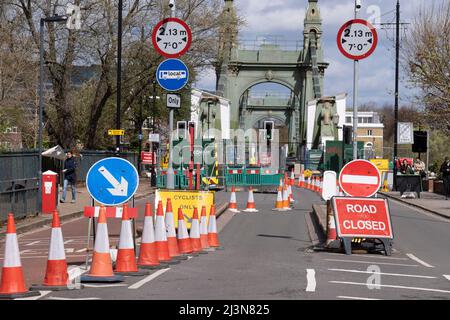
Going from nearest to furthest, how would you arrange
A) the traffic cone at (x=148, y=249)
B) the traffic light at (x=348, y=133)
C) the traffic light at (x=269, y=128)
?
1. the traffic cone at (x=148, y=249)
2. the traffic light at (x=348, y=133)
3. the traffic light at (x=269, y=128)

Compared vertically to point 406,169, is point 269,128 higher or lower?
higher

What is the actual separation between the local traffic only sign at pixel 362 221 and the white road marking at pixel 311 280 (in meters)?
3.00

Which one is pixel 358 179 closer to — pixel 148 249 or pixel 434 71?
pixel 148 249

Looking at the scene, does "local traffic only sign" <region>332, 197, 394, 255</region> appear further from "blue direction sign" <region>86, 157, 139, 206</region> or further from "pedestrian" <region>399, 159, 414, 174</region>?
"pedestrian" <region>399, 159, 414, 174</region>

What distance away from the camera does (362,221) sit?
1558cm

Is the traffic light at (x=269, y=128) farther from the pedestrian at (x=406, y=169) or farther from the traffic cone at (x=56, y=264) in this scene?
the traffic cone at (x=56, y=264)

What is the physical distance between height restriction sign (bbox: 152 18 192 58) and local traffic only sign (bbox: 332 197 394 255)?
3986 millimetres

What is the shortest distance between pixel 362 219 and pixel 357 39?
3.27m

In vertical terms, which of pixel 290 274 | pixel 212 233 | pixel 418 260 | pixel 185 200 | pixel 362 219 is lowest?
pixel 418 260

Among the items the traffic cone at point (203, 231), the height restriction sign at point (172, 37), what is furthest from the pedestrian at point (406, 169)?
the height restriction sign at point (172, 37)

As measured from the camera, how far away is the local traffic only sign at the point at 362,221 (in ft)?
50.8

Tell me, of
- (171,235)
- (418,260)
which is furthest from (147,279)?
(418,260)

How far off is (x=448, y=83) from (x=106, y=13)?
16514mm

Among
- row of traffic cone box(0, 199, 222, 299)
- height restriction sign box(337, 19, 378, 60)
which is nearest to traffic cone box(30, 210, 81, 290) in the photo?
row of traffic cone box(0, 199, 222, 299)
